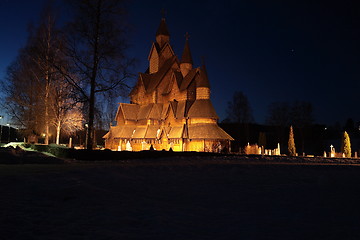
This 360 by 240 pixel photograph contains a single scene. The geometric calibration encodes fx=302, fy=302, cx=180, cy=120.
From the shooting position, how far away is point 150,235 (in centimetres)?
514

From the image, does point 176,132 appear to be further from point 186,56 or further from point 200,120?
point 186,56

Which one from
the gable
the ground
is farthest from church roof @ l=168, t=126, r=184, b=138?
the ground

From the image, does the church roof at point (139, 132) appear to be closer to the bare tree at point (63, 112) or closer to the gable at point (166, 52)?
the bare tree at point (63, 112)

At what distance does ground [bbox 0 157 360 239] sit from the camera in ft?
17.5

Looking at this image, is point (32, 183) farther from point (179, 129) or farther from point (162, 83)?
point (162, 83)

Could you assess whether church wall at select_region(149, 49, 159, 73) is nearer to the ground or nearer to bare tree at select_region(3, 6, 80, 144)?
bare tree at select_region(3, 6, 80, 144)

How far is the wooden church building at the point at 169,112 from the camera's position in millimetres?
36194

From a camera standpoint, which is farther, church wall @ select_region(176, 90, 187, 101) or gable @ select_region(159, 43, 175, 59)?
gable @ select_region(159, 43, 175, 59)

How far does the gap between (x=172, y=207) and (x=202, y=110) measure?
98.9 ft

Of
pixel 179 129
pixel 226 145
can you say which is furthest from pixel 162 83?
pixel 226 145

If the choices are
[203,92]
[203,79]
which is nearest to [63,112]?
[203,92]

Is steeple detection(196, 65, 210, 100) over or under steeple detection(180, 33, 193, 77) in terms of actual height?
under

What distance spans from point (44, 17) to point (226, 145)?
24.0 m

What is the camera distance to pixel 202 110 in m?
36.9
